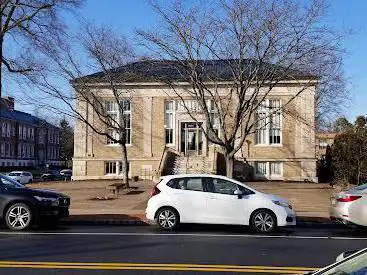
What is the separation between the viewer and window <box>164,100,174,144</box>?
4628 cm

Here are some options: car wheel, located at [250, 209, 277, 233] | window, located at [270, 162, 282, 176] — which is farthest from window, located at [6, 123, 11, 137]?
car wheel, located at [250, 209, 277, 233]

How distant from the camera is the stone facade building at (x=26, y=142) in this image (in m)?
101

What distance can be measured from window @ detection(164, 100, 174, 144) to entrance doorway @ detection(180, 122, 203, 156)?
105cm

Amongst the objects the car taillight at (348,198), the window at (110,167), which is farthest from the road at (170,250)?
Result: the window at (110,167)

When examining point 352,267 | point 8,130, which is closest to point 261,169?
point 352,267

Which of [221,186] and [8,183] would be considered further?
[8,183]

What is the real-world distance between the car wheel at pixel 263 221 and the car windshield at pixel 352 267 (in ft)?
35.2

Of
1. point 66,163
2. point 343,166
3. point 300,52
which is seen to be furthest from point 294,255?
point 66,163

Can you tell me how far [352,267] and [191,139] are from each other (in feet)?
139

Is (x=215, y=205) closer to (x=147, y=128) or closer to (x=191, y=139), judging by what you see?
(x=191, y=139)

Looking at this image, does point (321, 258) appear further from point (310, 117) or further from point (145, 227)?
point (310, 117)

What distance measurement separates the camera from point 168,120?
4644 centimetres

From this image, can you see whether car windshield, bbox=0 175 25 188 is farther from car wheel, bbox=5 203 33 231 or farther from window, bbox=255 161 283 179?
window, bbox=255 161 283 179

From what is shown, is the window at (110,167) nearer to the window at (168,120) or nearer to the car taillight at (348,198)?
the window at (168,120)
